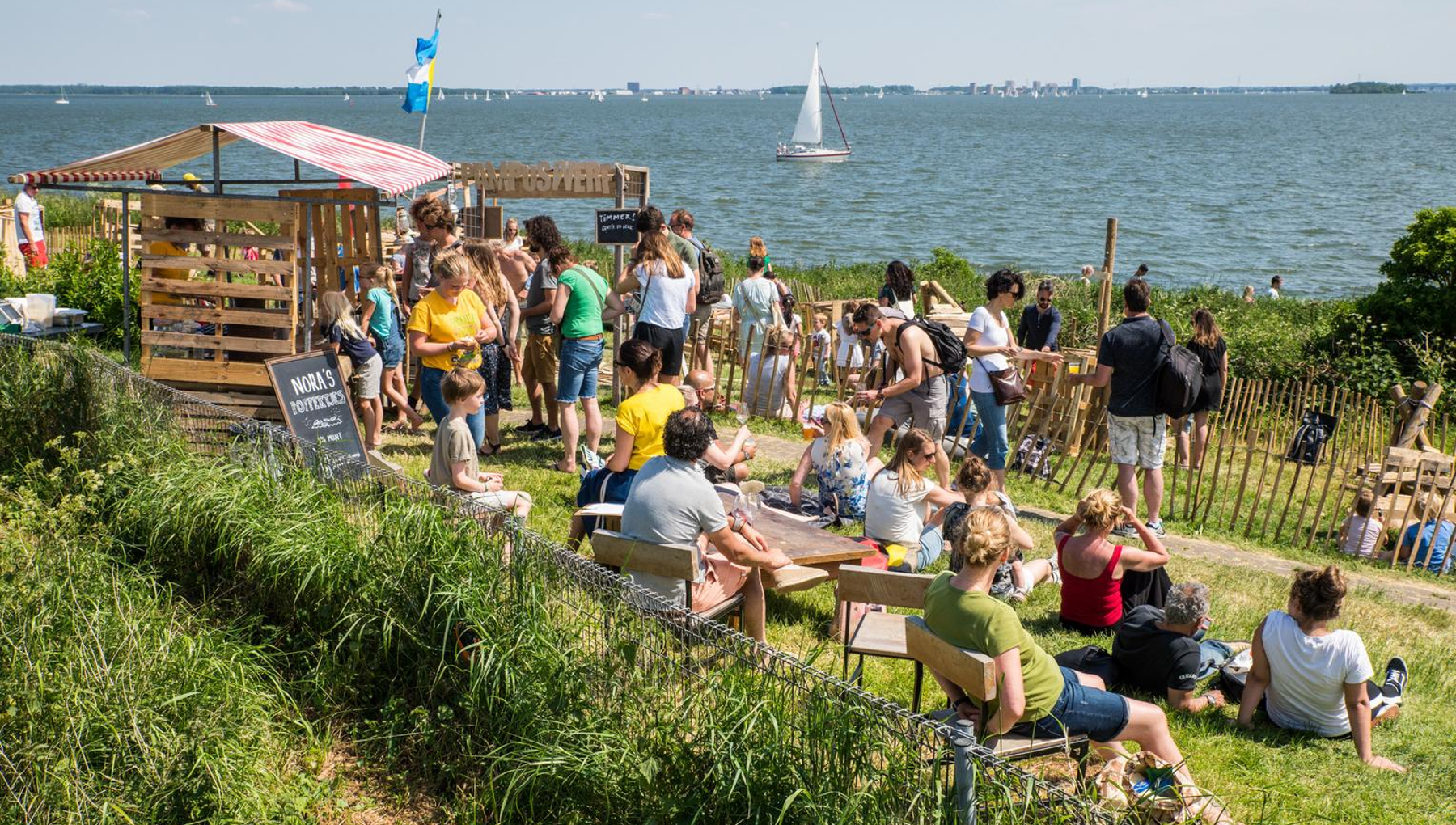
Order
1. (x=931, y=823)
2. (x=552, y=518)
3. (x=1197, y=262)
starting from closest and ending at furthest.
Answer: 1. (x=931, y=823)
2. (x=552, y=518)
3. (x=1197, y=262)

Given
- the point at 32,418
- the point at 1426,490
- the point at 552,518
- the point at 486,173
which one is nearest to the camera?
the point at 552,518

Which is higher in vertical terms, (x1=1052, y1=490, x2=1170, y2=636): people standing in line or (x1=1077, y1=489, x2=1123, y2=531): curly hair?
(x1=1077, y1=489, x2=1123, y2=531): curly hair

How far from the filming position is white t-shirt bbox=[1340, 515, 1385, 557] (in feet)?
31.4

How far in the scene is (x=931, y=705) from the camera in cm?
564

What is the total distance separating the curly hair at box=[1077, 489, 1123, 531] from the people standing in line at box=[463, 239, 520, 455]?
14.7ft

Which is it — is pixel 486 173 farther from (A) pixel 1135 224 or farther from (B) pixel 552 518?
(A) pixel 1135 224

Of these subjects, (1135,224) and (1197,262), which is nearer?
(1197,262)

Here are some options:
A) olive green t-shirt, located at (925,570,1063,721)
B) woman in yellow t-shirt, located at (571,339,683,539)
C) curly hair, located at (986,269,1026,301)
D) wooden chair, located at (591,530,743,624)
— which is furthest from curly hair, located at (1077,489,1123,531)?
curly hair, located at (986,269,1026,301)

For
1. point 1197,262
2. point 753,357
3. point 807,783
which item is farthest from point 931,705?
point 1197,262

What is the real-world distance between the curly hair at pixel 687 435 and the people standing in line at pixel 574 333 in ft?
10.9

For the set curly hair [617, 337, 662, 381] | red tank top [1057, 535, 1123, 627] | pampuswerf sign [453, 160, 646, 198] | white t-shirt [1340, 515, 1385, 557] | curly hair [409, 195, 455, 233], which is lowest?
white t-shirt [1340, 515, 1385, 557]

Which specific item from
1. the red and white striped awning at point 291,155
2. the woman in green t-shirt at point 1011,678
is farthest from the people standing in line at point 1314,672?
the red and white striped awning at point 291,155

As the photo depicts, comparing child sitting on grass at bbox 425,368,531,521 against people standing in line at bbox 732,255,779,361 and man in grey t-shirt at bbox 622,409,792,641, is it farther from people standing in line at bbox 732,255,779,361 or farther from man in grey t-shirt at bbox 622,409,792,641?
→ people standing in line at bbox 732,255,779,361

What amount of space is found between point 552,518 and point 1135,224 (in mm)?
47087
